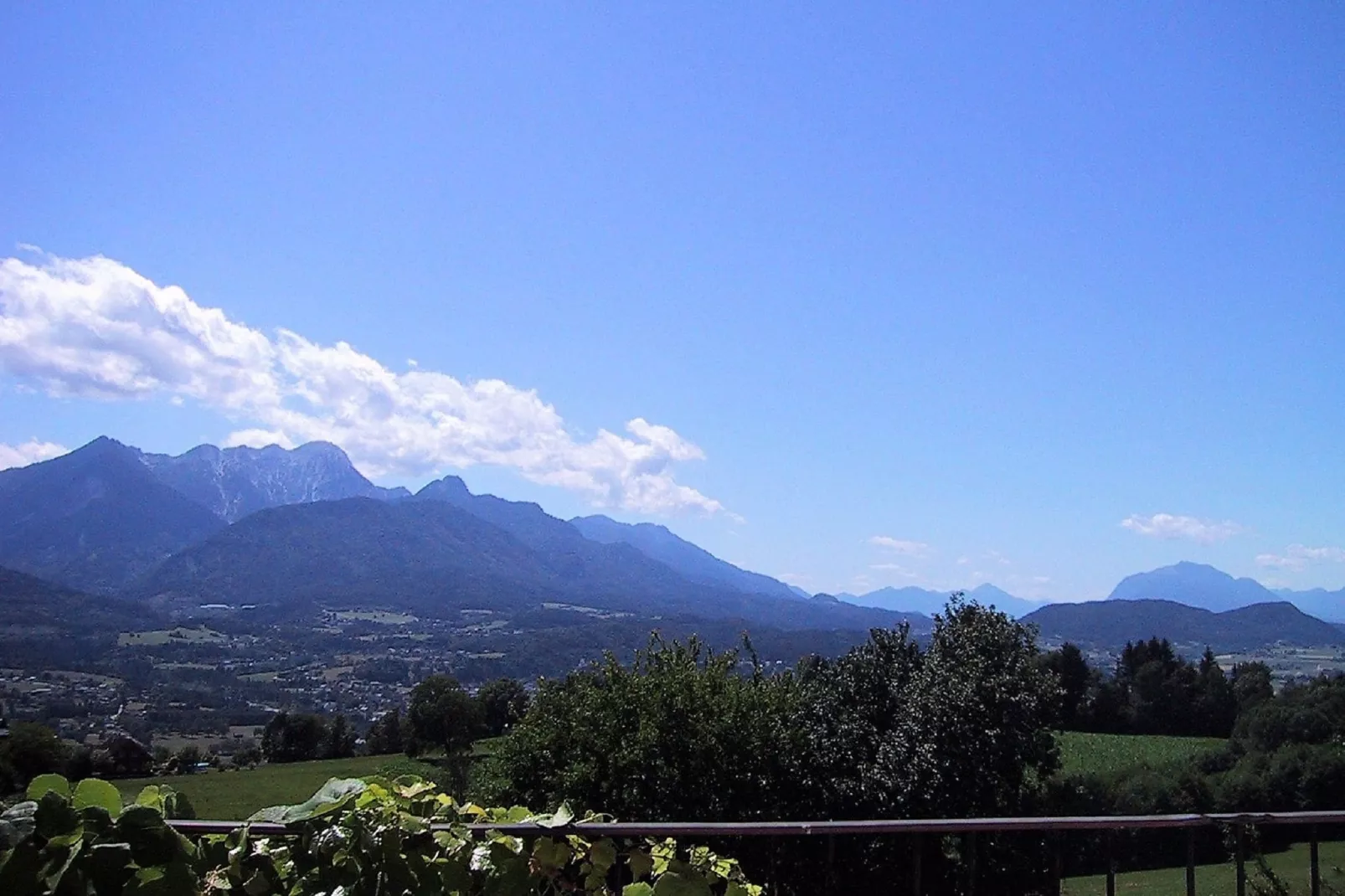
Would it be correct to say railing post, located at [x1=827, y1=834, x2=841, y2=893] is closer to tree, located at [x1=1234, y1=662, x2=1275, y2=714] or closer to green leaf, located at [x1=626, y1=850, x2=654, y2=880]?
green leaf, located at [x1=626, y1=850, x2=654, y2=880]

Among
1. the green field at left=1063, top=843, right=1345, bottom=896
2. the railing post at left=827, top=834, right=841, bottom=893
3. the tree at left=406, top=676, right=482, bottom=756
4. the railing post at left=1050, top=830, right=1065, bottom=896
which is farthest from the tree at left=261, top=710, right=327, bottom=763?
the railing post at left=1050, top=830, right=1065, bottom=896

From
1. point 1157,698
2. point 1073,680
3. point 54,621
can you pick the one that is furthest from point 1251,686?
point 54,621

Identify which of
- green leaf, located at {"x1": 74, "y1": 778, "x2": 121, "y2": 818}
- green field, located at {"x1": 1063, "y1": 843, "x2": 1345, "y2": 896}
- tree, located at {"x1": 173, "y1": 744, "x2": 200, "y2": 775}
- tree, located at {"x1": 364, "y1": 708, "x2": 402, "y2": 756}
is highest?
green leaf, located at {"x1": 74, "y1": 778, "x2": 121, "y2": 818}

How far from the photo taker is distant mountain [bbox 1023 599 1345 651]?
523ft

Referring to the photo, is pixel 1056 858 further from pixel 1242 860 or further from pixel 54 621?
pixel 54 621

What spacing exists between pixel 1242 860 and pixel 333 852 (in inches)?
149

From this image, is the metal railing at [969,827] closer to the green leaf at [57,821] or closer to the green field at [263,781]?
the green leaf at [57,821]

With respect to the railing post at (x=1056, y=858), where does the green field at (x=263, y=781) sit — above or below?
below

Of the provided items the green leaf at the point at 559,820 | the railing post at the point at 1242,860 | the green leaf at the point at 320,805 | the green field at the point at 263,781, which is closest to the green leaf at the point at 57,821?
the green leaf at the point at 320,805

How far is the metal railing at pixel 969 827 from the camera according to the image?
211 centimetres

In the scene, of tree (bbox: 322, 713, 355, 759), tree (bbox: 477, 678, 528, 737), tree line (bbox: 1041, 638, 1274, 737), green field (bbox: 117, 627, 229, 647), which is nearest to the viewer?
tree (bbox: 477, 678, 528, 737)

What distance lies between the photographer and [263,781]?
5059 centimetres

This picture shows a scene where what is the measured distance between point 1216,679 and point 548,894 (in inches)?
3129

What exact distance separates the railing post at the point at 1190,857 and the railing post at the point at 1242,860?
18 cm
